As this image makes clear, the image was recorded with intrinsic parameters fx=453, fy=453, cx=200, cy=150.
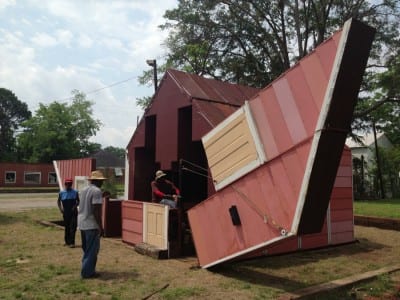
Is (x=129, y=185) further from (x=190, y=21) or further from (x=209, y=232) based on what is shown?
(x=190, y=21)

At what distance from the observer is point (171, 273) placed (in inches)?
303

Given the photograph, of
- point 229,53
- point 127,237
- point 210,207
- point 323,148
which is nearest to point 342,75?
point 323,148

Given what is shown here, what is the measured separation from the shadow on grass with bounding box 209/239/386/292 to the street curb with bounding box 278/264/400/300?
334mm

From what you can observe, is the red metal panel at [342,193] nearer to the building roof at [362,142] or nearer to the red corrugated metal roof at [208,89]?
the red corrugated metal roof at [208,89]

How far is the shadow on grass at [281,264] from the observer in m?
7.36

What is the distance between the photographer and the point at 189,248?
9664 mm

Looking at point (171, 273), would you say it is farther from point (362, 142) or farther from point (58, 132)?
point (58, 132)

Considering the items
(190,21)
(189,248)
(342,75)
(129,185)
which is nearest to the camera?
(342,75)

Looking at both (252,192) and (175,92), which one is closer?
(252,192)

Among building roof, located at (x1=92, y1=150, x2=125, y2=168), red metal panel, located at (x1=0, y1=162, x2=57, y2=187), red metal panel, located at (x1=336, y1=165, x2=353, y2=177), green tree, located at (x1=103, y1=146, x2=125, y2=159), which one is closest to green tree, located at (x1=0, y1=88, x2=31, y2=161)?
building roof, located at (x1=92, y1=150, x2=125, y2=168)

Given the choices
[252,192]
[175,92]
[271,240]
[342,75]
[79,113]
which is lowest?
[271,240]

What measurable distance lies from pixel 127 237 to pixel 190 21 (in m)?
24.0

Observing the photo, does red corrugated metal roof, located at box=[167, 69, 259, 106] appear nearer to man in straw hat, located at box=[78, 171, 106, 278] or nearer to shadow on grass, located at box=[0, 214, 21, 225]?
man in straw hat, located at box=[78, 171, 106, 278]

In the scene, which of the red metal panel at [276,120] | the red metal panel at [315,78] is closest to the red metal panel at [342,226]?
the red metal panel at [276,120]
